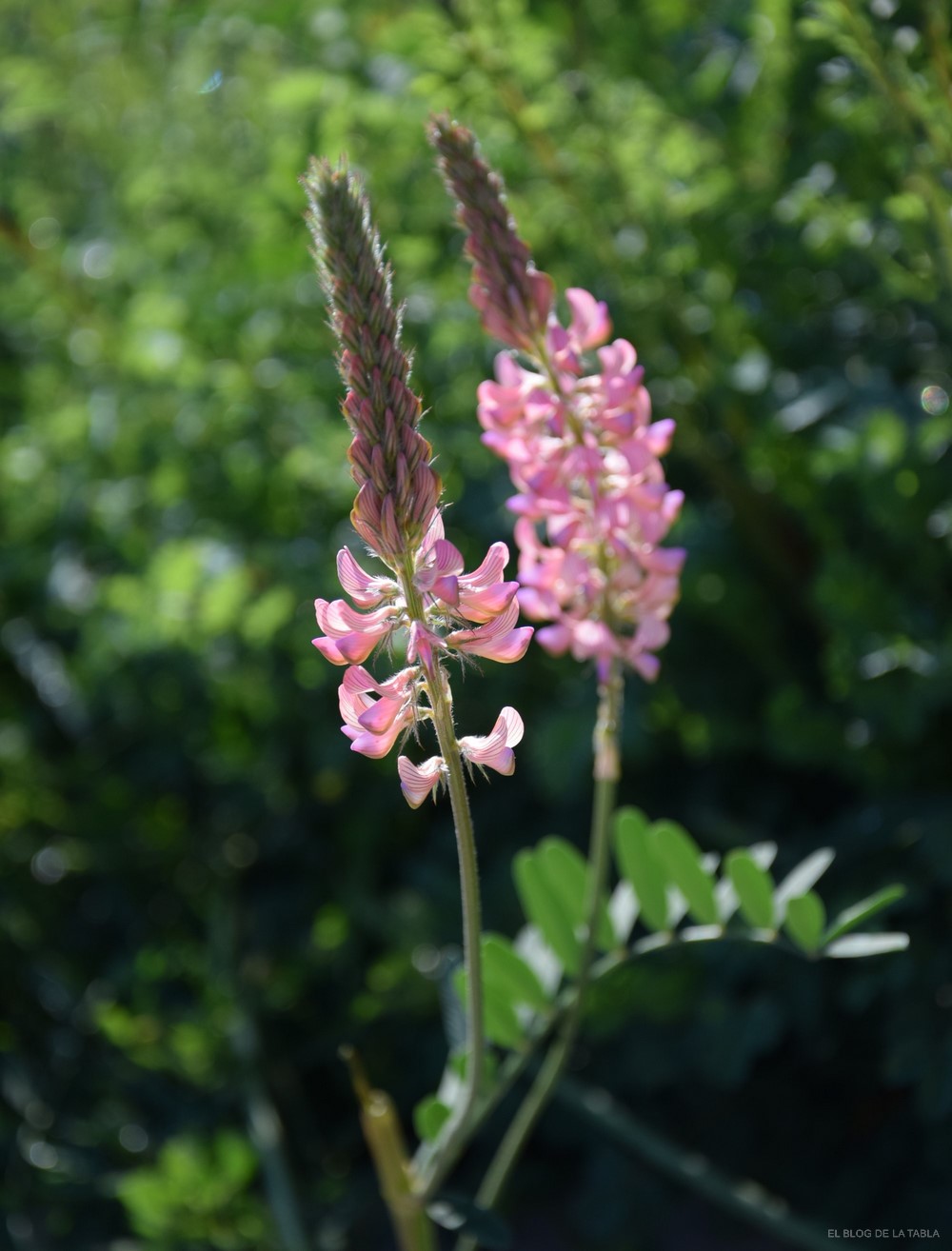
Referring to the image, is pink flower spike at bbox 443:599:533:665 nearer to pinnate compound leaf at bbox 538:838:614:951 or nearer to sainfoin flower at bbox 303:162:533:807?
sainfoin flower at bbox 303:162:533:807

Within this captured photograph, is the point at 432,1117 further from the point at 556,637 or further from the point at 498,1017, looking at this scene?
the point at 556,637

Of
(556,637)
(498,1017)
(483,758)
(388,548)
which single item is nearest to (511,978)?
(498,1017)

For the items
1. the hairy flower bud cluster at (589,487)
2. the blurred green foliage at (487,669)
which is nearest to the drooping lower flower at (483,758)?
the hairy flower bud cluster at (589,487)

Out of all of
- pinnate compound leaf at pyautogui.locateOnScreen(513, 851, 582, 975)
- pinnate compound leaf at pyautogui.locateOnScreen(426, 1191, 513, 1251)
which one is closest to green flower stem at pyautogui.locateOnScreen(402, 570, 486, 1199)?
pinnate compound leaf at pyautogui.locateOnScreen(426, 1191, 513, 1251)

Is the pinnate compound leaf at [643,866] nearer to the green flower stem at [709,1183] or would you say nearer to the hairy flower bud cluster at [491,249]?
the green flower stem at [709,1183]

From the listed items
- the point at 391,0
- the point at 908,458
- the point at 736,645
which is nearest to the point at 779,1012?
the point at 736,645

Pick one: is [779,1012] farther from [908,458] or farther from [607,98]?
[607,98]
